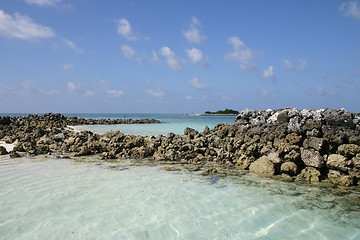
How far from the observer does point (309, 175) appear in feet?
24.8

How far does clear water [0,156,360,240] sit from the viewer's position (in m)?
4.44

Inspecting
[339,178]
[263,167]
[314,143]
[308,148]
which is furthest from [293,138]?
[339,178]

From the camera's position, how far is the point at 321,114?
912cm

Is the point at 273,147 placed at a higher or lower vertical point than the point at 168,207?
higher

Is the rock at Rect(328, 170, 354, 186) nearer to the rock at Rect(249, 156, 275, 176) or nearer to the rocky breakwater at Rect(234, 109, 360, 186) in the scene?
the rocky breakwater at Rect(234, 109, 360, 186)

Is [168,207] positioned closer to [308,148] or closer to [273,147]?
[308,148]

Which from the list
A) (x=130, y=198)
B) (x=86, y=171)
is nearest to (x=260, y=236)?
(x=130, y=198)

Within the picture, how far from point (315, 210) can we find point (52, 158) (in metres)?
11.0

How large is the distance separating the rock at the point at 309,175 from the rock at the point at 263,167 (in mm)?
869

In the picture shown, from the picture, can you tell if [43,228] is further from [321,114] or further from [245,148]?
[321,114]

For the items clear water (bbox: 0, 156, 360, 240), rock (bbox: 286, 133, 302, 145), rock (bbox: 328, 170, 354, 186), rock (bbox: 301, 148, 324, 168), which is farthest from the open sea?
rock (bbox: 286, 133, 302, 145)

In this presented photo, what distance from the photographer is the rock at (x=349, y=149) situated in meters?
7.31

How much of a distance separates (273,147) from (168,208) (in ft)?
19.4

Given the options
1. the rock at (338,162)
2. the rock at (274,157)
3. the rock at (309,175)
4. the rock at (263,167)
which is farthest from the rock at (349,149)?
the rock at (263,167)
